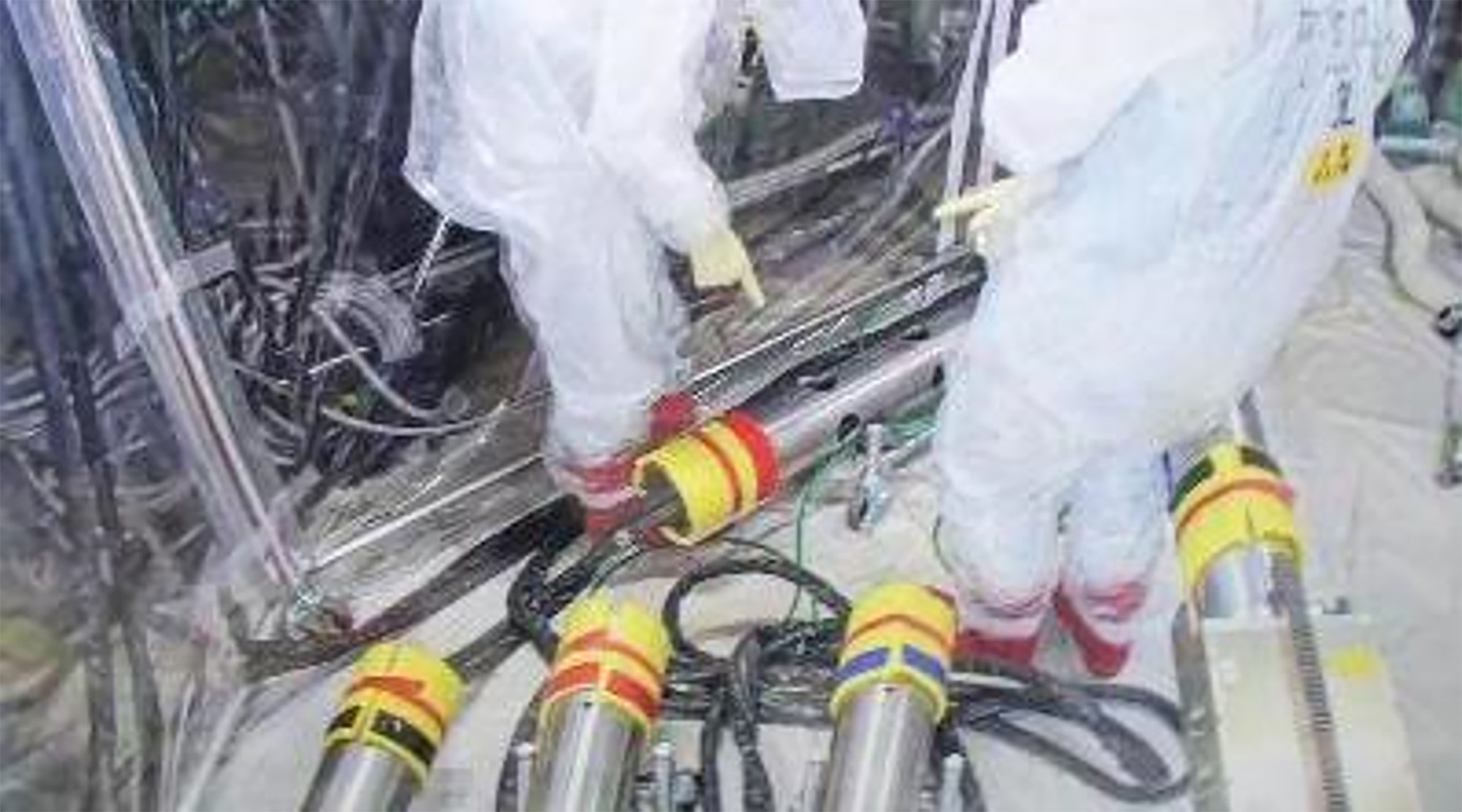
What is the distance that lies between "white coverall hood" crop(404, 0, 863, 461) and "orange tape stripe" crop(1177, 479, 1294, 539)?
51 centimetres

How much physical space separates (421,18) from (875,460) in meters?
0.68

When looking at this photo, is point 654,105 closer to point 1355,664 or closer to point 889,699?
point 889,699

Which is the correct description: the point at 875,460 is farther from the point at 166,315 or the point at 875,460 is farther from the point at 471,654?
the point at 166,315

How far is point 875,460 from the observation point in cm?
181

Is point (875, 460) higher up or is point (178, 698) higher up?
point (875, 460)

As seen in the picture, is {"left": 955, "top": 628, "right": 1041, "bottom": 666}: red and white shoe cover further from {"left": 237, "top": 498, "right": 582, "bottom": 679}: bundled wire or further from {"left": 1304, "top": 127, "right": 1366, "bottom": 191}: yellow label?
A: {"left": 1304, "top": 127, "right": 1366, "bottom": 191}: yellow label

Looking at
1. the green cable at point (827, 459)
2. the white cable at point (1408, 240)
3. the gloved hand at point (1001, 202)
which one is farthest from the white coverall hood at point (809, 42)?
the white cable at point (1408, 240)

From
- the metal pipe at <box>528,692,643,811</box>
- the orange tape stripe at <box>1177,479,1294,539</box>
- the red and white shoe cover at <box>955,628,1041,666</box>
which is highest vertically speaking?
the red and white shoe cover at <box>955,628,1041,666</box>

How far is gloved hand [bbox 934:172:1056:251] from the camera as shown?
1273 mm

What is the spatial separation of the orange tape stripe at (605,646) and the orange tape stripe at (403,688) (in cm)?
13

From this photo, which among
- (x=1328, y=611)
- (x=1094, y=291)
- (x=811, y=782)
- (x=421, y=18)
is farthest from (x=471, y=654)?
Answer: (x=1328, y=611)

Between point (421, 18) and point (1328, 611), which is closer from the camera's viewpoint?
point (1328, 611)

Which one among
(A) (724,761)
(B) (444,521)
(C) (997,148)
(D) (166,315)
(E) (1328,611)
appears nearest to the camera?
(E) (1328,611)

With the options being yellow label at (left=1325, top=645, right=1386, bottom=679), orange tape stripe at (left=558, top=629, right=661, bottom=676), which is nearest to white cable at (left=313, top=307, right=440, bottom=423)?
orange tape stripe at (left=558, top=629, right=661, bottom=676)
